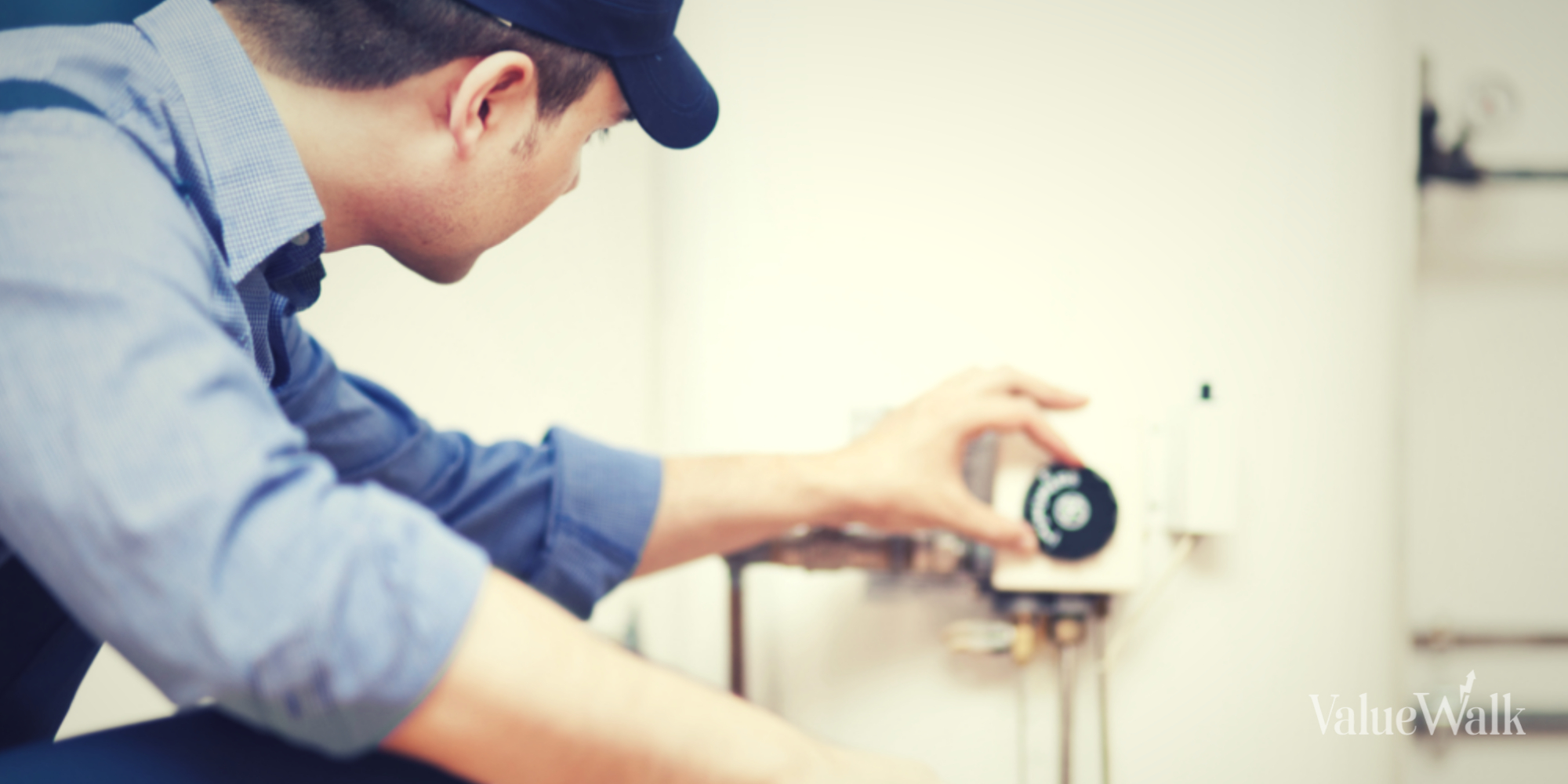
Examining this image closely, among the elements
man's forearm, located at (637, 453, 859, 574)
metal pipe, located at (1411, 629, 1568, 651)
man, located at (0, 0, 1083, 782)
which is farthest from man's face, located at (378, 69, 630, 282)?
metal pipe, located at (1411, 629, 1568, 651)

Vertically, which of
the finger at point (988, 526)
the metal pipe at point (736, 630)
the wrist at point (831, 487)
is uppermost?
the wrist at point (831, 487)

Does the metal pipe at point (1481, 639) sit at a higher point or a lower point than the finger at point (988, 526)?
lower

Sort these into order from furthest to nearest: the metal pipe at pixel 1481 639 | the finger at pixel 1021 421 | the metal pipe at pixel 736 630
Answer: the metal pipe at pixel 1481 639
the metal pipe at pixel 736 630
the finger at pixel 1021 421

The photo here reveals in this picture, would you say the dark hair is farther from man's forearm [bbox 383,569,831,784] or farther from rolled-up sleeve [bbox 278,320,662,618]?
man's forearm [bbox 383,569,831,784]

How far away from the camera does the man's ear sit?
1.77 feet

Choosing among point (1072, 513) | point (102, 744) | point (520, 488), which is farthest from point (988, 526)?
point (102, 744)

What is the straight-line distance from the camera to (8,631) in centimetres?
49

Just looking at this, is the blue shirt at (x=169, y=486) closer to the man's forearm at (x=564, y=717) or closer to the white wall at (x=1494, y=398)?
the man's forearm at (x=564, y=717)

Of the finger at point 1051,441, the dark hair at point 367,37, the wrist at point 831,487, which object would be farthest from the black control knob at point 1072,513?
the dark hair at point 367,37

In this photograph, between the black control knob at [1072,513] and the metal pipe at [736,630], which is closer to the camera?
the black control knob at [1072,513]

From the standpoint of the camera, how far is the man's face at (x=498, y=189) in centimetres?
60

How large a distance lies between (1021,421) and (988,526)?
0.31 feet

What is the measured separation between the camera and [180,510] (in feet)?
0.97

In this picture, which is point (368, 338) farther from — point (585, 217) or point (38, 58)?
point (38, 58)
